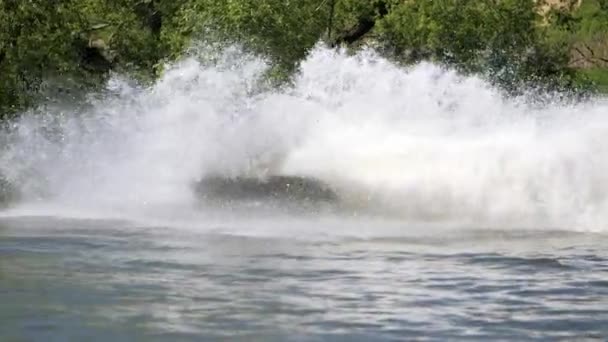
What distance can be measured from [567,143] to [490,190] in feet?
3.73

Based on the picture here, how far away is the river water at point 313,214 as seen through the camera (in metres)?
8.78

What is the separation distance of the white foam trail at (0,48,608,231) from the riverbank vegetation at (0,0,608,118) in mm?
8138

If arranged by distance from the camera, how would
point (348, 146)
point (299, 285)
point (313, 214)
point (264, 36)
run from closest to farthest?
point (299, 285)
point (313, 214)
point (348, 146)
point (264, 36)

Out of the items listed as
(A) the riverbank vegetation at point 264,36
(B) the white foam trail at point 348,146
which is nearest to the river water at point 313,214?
(B) the white foam trail at point 348,146

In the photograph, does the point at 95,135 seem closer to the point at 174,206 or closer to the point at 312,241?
the point at 174,206

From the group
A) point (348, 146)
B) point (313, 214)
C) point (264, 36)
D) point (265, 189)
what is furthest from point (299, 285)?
point (264, 36)

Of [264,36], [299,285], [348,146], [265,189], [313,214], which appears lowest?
[299,285]

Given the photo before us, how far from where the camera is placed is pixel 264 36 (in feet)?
99.7

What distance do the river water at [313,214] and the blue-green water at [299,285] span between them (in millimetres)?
29

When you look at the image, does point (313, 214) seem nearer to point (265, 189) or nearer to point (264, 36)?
point (265, 189)

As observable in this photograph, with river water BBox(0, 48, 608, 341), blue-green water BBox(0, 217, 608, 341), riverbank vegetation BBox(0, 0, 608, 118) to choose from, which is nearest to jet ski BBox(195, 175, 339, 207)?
river water BBox(0, 48, 608, 341)

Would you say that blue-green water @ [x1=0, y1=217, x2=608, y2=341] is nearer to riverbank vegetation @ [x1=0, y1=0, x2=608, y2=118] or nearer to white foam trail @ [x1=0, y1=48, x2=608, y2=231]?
white foam trail @ [x1=0, y1=48, x2=608, y2=231]

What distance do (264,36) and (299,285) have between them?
20.8 meters

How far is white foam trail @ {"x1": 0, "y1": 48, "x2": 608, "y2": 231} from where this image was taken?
600 inches
